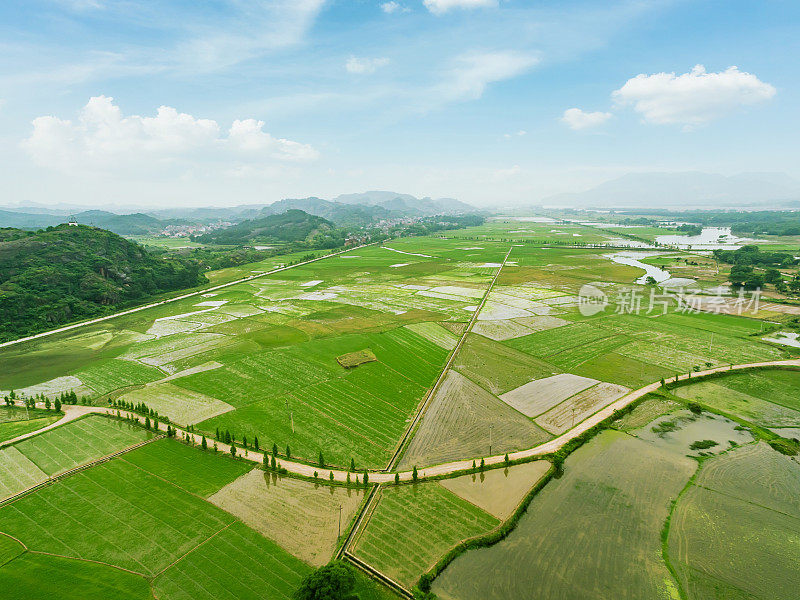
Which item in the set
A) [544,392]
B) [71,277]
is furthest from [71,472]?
[71,277]

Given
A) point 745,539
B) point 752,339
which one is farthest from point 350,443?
point 752,339

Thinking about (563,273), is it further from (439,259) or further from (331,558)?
(331,558)

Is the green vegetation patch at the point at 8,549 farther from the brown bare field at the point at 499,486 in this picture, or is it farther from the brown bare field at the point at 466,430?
the brown bare field at the point at 499,486

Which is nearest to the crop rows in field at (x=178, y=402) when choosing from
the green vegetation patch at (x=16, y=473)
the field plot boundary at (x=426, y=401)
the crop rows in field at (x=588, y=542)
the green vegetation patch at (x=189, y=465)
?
the green vegetation patch at (x=189, y=465)

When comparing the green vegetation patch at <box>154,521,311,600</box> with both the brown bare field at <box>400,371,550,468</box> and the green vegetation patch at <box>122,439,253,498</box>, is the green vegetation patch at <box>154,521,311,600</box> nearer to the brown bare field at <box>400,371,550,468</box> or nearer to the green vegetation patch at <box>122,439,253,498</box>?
the green vegetation patch at <box>122,439,253,498</box>

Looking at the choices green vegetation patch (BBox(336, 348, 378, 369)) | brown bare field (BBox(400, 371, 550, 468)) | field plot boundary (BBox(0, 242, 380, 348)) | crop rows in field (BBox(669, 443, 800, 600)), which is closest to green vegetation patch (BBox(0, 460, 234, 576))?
brown bare field (BBox(400, 371, 550, 468))

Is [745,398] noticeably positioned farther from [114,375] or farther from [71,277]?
[71,277]
